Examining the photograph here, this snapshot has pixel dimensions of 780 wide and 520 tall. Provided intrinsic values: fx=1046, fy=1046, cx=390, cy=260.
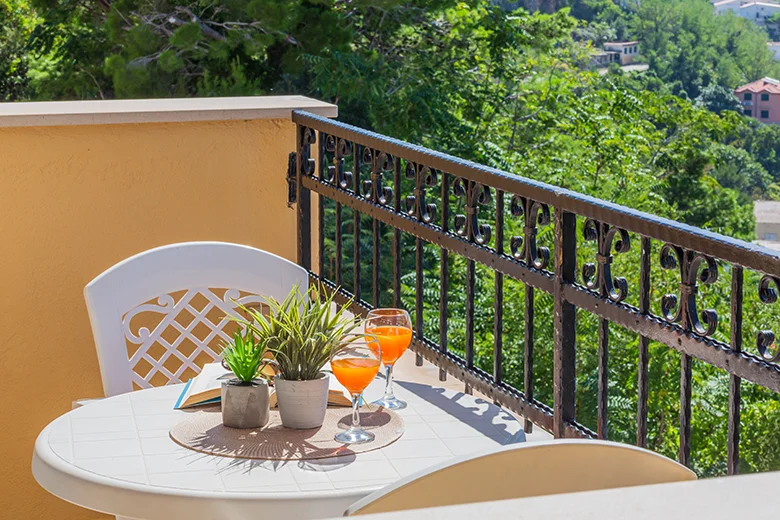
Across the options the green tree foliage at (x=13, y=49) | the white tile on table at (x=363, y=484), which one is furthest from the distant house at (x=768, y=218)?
the white tile on table at (x=363, y=484)

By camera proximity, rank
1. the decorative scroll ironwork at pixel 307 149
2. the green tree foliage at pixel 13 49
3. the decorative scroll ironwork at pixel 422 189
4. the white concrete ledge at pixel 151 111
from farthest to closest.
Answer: the green tree foliage at pixel 13 49, the decorative scroll ironwork at pixel 307 149, the white concrete ledge at pixel 151 111, the decorative scroll ironwork at pixel 422 189

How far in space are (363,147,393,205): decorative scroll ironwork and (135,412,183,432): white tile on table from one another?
130 centimetres

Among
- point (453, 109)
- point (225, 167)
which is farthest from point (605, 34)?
point (225, 167)

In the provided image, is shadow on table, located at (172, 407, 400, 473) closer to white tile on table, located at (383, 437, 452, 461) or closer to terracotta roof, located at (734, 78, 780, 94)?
white tile on table, located at (383, 437, 452, 461)

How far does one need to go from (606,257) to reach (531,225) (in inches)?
11.0

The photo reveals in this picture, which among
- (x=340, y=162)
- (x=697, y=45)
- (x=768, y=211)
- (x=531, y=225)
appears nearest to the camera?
(x=531, y=225)

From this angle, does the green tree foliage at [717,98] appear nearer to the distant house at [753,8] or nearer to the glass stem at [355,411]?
the distant house at [753,8]

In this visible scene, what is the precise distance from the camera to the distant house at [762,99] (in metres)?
41.6

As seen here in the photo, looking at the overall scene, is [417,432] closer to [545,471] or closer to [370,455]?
[370,455]

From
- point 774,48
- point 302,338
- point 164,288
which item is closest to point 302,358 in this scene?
point 302,338

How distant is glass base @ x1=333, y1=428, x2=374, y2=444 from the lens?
1706 mm

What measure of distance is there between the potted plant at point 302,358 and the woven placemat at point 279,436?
0.11 ft

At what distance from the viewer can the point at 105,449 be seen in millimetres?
1732

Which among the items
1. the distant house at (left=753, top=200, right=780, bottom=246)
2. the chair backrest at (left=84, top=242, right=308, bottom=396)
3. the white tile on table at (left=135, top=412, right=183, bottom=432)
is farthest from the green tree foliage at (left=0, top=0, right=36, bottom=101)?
the distant house at (left=753, top=200, right=780, bottom=246)
